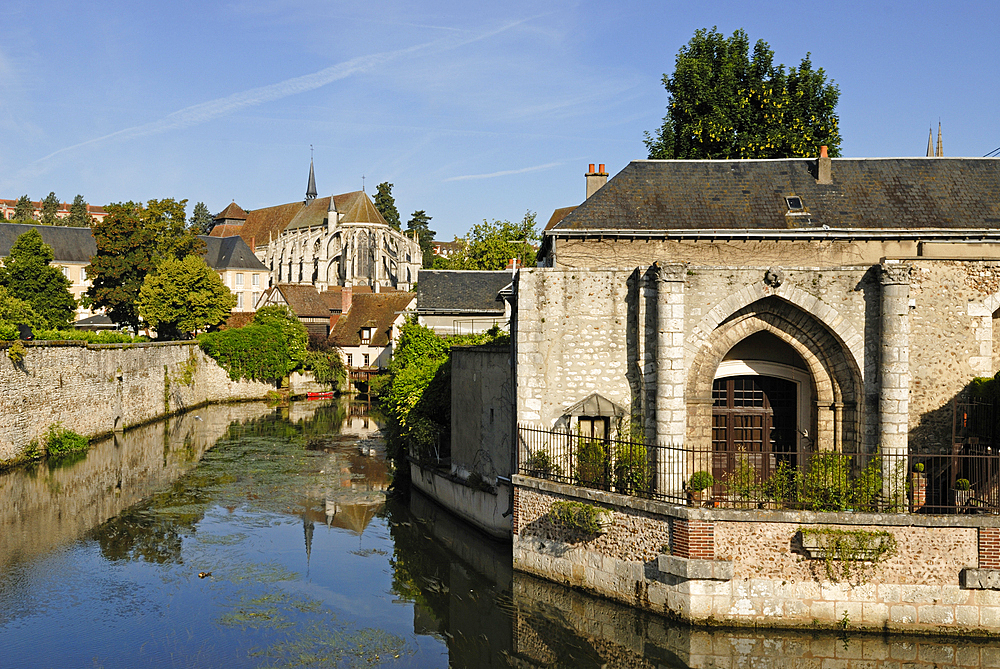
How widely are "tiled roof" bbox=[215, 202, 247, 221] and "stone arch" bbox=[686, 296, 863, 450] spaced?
4008 inches

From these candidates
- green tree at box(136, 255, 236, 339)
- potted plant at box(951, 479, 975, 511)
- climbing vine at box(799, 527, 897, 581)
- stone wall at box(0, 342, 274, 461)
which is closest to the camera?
climbing vine at box(799, 527, 897, 581)

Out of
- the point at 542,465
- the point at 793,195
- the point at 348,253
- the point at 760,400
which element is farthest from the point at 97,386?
the point at 348,253

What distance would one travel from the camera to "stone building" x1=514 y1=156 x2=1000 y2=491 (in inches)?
546

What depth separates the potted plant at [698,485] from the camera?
43.6 feet

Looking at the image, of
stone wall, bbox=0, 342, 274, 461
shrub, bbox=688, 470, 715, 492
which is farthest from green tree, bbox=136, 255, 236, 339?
shrub, bbox=688, 470, 715, 492

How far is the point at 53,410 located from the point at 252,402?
18754 mm

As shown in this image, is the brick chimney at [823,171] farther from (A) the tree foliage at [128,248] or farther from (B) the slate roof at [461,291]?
(A) the tree foliage at [128,248]

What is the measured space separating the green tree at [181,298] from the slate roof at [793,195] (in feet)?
111

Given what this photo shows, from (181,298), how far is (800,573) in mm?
40230

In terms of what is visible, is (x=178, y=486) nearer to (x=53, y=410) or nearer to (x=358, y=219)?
(x=53, y=410)

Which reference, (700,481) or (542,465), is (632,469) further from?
(542,465)

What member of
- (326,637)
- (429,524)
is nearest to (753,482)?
(326,637)

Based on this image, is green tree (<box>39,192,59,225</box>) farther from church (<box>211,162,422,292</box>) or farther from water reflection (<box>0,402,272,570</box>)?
water reflection (<box>0,402,272,570</box>)

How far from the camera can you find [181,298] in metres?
45.4
